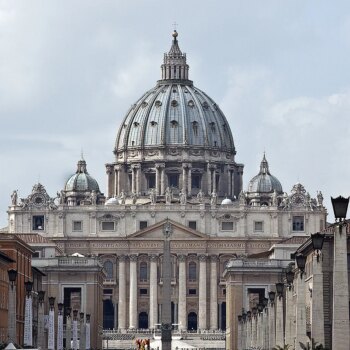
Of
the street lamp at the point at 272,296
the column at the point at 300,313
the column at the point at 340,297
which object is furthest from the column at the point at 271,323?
the column at the point at 340,297

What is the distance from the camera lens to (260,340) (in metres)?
114

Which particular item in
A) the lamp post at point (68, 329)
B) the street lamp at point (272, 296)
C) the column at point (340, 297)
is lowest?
the column at point (340, 297)

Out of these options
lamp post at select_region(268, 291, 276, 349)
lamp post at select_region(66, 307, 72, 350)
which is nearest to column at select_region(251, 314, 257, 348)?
lamp post at select_region(66, 307, 72, 350)

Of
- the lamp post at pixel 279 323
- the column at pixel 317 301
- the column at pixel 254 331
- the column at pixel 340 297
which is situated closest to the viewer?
the column at pixel 340 297

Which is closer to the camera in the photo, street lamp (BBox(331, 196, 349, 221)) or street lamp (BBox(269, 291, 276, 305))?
street lamp (BBox(331, 196, 349, 221))

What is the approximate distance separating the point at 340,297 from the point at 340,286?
31 cm

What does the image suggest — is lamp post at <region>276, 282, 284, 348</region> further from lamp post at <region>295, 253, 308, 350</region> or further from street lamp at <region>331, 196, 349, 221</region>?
street lamp at <region>331, 196, 349, 221</region>

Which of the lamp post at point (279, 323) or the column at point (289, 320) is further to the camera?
the lamp post at point (279, 323)

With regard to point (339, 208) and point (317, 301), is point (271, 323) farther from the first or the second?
point (339, 208)

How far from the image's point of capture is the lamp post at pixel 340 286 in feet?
167

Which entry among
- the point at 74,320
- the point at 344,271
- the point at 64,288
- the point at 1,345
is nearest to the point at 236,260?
the point at 64,288

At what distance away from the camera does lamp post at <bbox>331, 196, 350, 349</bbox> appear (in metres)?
51.0

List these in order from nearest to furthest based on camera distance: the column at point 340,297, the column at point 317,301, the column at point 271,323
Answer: the column at point 340,297
the column at point 317,301
the column at point 271,323

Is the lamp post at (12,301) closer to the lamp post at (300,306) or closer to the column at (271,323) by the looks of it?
the lamp post at (300,306)
